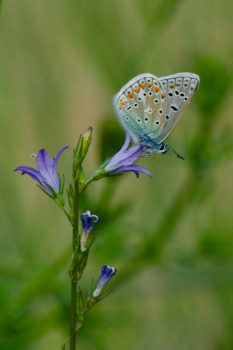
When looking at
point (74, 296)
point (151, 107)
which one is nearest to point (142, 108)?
point (151, 107)

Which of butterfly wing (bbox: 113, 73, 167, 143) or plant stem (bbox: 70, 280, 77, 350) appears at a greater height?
butterfly wing (bbox: 113, 73, 167, 143)

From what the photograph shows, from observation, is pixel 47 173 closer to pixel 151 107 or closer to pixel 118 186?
pixel 151 107

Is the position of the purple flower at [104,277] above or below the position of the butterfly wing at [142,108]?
below

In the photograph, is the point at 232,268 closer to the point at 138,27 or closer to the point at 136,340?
the point at 136,340

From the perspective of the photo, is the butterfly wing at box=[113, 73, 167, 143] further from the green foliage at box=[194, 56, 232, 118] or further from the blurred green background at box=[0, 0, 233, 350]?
the green foliage at box=[194, 56, 232, 118]

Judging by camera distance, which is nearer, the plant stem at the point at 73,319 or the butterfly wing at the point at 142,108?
the plant stem at the point at 73,319

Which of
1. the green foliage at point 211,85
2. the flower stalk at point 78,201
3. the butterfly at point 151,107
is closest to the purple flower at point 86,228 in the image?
the flower stalk at point 78,201

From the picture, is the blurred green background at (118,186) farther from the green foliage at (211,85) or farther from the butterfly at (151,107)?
the butterfly at (151,107)

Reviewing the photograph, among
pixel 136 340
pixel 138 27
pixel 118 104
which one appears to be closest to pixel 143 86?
pixel 118 104

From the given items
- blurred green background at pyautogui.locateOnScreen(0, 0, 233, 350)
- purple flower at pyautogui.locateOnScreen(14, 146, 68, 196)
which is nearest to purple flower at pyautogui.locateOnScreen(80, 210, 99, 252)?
purple flower at pyautogui.locateOnScreen(14, 146, 68, 196)
